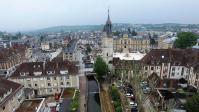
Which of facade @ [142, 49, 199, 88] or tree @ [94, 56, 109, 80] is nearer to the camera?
facade @ [142, 49, 199, 88]

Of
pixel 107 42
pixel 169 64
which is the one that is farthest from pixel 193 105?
pixel 107 42

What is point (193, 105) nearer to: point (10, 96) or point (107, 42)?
point (107, 42)

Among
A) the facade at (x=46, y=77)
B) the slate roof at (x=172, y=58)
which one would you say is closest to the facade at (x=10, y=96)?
the facade at (x=46, y=77)

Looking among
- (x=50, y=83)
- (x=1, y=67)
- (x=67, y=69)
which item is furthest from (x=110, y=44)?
(x=1, y=67)

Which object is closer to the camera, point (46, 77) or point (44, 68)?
point (46, 77)

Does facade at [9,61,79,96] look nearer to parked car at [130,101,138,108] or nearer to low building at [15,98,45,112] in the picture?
low building at [15,98,45,112]

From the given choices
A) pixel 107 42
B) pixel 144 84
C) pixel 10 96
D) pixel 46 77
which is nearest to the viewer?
pixel 10 96

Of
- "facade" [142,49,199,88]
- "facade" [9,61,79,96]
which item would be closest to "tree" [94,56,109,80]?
"facade" [9,61,79,96]
